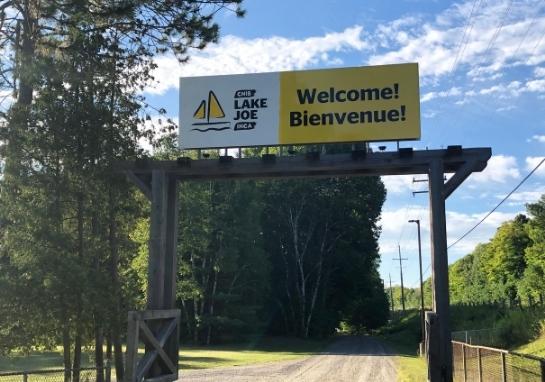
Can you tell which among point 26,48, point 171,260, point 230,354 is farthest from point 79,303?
point 230,354

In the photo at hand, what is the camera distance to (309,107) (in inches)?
470

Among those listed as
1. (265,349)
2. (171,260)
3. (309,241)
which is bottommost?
(265,349)

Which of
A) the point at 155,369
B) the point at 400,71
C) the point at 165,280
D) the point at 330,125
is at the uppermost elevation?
the point at 400,71

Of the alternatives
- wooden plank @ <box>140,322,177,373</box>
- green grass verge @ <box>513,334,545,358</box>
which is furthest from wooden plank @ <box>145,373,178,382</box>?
green grass verge @ <box>513,334,545,358</box>

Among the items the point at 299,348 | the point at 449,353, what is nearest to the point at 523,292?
the point at 299,348

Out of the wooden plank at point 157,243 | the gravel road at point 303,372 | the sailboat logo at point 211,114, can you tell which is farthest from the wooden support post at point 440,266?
the gravel road at point 303,372

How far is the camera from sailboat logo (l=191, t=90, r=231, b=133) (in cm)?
1233

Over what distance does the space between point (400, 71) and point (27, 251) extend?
312 inches

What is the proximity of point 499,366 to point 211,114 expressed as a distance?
7643 millimetres

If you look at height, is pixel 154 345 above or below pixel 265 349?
above

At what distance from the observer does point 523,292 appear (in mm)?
47125

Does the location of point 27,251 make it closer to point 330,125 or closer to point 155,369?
point 155,369

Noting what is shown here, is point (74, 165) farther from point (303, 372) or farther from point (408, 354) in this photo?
point (408, 354)

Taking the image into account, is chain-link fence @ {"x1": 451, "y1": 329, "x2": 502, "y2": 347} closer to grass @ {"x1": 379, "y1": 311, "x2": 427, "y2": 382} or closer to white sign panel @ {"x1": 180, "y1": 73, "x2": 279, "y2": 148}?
grass @ {"x1": 379, "y1": 311, "x2": 427, "y2": 382}
